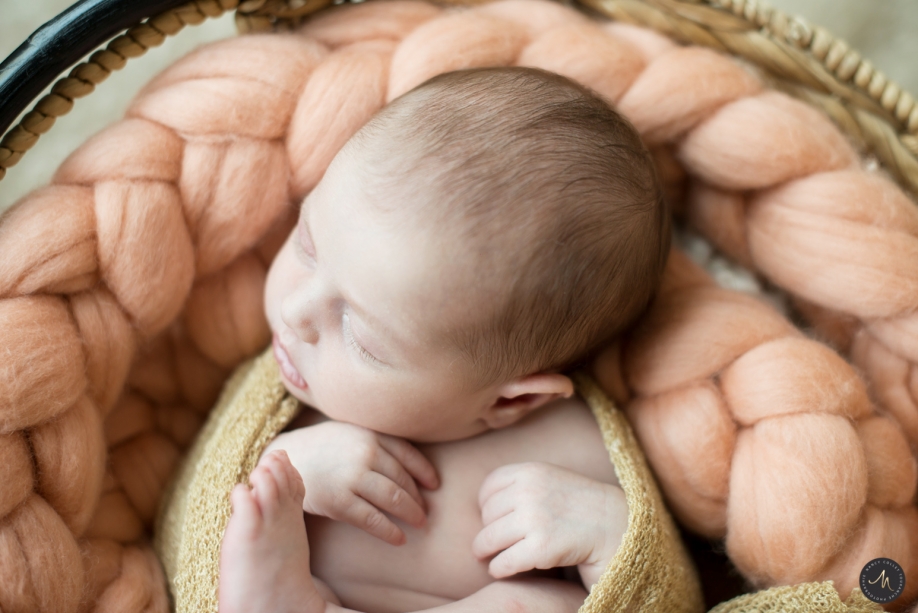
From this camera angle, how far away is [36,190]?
96 cm

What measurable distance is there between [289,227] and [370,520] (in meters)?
0.43

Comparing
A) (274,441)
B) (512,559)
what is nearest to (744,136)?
(512,559)

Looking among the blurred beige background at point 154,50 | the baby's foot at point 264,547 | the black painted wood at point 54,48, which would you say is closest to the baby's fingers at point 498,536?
the baby's foot at point 264,547

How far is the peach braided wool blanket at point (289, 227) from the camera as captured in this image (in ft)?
2.92

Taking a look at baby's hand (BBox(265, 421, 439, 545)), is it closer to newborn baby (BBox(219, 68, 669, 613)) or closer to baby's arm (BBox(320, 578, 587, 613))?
newborn baby (BBox(219, 68, 669, 613))

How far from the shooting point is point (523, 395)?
96cm

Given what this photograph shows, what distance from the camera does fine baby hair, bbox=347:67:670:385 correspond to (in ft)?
2.63

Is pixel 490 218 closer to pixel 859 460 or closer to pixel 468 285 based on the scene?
pixel 468 285

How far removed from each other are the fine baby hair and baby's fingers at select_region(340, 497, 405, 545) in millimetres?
211

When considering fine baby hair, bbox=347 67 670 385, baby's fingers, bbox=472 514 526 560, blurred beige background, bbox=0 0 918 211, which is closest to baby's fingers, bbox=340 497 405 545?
baby's fingers, bbox=472 514 526 560

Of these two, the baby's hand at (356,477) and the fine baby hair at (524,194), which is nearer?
the fine baby hair at (524,194)

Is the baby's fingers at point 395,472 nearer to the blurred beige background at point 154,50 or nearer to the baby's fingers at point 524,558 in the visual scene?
the baby's fingers at point 524,558

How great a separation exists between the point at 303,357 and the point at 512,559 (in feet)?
1.15

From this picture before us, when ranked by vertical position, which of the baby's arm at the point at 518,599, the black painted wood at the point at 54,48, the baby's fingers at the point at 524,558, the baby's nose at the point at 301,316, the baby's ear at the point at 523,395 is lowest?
the baby's arm at the point at 518,599
